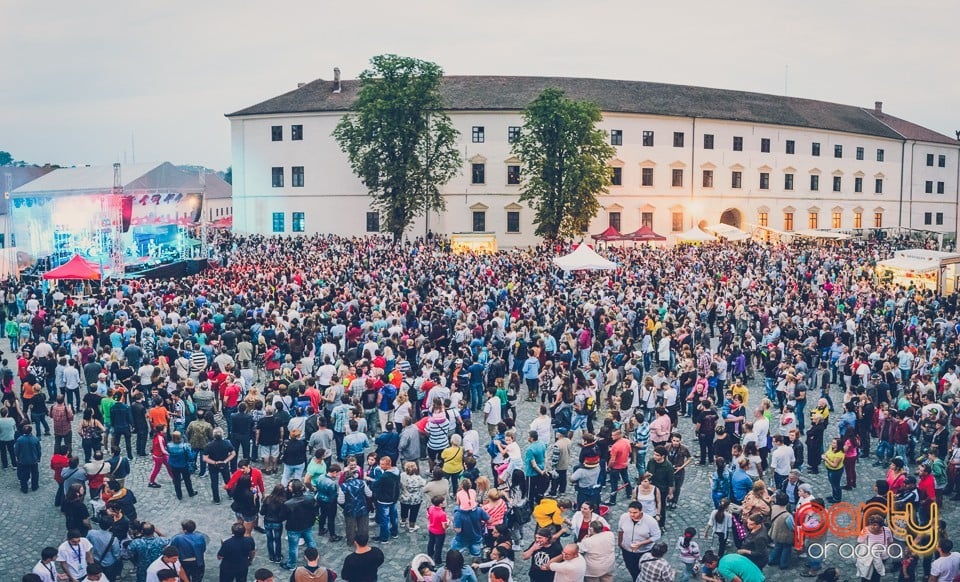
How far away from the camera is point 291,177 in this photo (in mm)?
54094

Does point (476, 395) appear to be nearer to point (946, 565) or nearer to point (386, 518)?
point (386, 518)

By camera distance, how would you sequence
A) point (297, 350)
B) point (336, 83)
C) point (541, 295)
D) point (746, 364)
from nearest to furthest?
point (297, 350), point (746, 364), point (541, 295), point (336, 83)

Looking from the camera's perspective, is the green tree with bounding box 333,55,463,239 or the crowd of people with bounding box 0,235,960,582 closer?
the crowd of people with bounding box 0,235,960,582

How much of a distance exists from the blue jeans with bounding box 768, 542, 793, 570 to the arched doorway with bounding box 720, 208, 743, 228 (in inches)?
2078

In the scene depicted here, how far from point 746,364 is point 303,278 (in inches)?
641

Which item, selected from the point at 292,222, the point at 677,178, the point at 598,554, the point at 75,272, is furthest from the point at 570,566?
the point at 677,178

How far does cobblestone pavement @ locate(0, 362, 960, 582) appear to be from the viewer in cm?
1010

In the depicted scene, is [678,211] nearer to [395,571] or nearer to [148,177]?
[148,177]

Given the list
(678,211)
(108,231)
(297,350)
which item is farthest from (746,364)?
(678,211)

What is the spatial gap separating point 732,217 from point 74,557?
58.4 meters

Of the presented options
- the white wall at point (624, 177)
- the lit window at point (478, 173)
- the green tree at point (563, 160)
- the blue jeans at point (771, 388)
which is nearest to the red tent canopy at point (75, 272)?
the blue jeans at point (771, 388)

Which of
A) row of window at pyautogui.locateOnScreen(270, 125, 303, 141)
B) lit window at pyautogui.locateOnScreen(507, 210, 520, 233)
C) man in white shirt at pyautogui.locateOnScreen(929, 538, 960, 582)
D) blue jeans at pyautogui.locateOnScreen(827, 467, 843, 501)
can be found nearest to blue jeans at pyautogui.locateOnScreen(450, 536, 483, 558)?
man in white shirt at pyautogui.locateOnScreen(929, 538, 960, 582)

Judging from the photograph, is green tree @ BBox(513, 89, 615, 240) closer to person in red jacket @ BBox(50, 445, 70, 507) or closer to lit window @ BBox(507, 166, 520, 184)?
lit window @ BBox(507, 166, 520, 184)

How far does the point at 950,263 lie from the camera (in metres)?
27.6
